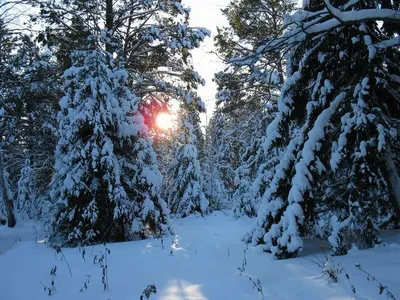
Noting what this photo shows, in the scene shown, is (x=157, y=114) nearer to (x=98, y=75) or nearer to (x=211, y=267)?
(x=98, y=75)

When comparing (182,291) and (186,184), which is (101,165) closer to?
(182,291)

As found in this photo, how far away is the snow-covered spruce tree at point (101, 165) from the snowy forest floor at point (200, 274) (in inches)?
49.9

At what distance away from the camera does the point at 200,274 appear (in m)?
4.80

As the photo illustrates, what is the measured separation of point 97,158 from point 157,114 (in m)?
4.12

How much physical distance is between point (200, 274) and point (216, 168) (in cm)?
2291

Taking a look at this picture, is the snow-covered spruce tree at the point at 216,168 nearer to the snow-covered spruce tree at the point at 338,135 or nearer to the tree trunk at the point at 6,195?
the tree trunk at the point at 6,195

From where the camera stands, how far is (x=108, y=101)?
8.16 m

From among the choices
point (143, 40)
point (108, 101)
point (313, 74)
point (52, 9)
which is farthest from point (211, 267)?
point (52, 9)

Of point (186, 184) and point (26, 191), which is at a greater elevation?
point (26, 191)

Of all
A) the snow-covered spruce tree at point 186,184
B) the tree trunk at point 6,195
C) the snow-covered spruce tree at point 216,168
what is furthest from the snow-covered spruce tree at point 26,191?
the snow-covered spruce tree at point 216,168

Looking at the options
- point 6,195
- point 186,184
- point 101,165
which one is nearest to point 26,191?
point 6,195

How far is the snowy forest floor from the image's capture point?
146 inches

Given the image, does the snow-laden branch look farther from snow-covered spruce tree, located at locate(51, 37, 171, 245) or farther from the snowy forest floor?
snow-covered spruce tree, located at locate(51, 37, 171, 245)

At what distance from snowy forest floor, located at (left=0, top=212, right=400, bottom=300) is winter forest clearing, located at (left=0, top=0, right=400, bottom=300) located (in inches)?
1.3
